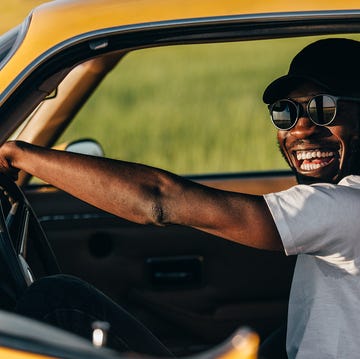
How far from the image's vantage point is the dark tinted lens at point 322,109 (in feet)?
8.98

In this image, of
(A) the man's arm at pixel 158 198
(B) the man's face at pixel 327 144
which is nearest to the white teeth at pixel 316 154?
(B) the man's face at pixel 327 144

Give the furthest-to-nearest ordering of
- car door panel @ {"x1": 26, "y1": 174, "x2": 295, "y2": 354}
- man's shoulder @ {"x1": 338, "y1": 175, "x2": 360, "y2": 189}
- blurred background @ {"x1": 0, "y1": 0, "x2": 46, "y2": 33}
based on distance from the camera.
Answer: blurred background @ {"x1": 0, "y1": 0, "x2": 46, "y2": 33} < car door panel @ {"x1": 26, "y1": 174, "x2": 295, "y2": 354} < man's shoulder @ {"x1": 338, "y1": 175, "x2": 360, "y2": 189}

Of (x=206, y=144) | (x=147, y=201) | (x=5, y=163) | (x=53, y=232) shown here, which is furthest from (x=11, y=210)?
(x=206, y=144)

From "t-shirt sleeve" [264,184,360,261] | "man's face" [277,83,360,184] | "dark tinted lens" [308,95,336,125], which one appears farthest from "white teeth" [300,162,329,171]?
"t-shirt sleeve" [264,184,360,261]

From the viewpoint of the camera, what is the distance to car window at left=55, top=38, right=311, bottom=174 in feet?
37.6

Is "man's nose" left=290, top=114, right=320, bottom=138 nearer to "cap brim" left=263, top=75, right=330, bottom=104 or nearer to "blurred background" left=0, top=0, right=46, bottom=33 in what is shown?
"cap brim" left=263, top=75, right=330, bottom=104

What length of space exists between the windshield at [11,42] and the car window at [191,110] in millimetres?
7176

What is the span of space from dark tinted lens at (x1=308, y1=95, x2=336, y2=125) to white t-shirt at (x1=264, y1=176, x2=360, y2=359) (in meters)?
0.20

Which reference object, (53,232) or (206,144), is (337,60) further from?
(206,144)

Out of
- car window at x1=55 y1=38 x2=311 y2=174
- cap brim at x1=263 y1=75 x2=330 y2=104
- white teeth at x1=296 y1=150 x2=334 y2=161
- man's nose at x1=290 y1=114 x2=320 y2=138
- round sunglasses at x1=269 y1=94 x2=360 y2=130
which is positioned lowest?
car window at x1=55 y1=38 x2=311 y2=174

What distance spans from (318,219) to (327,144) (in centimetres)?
44

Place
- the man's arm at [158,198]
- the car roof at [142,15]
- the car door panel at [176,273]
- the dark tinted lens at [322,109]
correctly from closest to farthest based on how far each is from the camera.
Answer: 1. the man's arm at [158,198]
2. the car roof at [142,15]
3. the dark tinted lens at [322,109]
4. the car door panel at [176,273]

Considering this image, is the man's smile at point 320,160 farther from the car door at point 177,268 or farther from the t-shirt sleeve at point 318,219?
the car door at point 177,268

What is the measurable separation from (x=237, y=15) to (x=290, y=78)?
391 millimetres
